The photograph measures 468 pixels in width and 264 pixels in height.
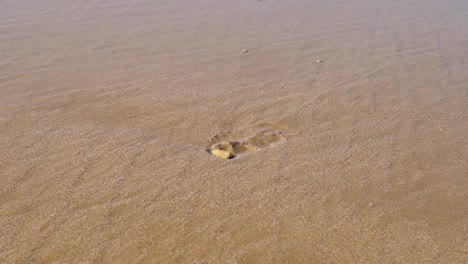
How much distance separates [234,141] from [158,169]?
1.82ft

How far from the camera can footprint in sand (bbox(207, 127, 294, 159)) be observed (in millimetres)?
3043

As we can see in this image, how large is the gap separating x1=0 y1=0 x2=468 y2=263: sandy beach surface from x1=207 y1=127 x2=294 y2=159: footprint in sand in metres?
0.01

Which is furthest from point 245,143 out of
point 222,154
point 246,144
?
point 222,154

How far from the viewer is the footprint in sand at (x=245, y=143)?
3.04 meters

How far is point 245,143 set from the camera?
3172mm

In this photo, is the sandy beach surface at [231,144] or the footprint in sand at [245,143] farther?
the footprint in sand at [245,143]

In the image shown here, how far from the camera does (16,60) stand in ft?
15.3

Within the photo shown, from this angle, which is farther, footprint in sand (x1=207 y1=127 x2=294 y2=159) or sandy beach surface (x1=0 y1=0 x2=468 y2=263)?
footprint in sand (x1=207 y1=127 x2=294 y2=159)

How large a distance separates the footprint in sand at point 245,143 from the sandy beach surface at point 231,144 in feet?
0.04

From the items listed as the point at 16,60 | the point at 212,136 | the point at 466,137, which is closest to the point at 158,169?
the point at 212,136

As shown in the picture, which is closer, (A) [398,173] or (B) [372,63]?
(A) [398,173]

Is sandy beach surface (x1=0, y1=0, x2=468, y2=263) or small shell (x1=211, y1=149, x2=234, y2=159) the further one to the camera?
small shell (x1=211, y1=149, x2=234, y2=159)

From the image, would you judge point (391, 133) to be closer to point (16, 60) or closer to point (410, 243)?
point (410, 243)

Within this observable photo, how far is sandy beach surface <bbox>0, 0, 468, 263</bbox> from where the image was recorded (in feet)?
7.60
